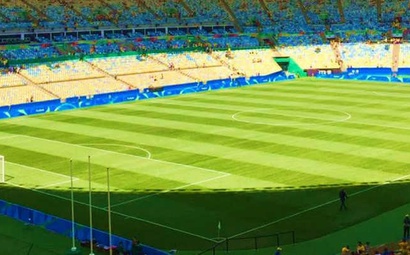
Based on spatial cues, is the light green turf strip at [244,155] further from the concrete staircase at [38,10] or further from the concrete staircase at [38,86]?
the concrete staircase at [38,10]

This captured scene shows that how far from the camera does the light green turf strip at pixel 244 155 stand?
43.8 metres

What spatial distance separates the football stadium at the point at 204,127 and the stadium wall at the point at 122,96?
0.77 ft

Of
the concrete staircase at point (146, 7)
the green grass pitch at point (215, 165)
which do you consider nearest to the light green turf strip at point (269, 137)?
the green grass pitch at point (215, 165)

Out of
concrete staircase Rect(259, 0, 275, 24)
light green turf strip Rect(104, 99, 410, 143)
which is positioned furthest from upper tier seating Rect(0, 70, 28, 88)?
concrete staircase Rect(259, 0, 275, 24)

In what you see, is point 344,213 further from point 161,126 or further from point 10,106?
point 10,106

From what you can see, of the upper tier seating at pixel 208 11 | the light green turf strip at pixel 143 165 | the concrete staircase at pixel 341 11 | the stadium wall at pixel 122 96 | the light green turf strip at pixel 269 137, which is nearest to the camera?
the light green turf strip at pixel 143 165

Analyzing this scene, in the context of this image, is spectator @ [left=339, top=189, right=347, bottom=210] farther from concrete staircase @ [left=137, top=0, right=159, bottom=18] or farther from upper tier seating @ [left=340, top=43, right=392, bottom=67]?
concrete staircase @ [left=137, top=0, right=159, bottom=18]

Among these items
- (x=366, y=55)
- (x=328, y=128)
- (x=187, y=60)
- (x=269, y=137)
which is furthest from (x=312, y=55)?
(x=269, y=137)

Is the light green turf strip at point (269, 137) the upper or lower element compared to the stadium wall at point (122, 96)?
lower

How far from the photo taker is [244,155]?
163 ft

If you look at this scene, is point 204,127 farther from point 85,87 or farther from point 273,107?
point 85,87

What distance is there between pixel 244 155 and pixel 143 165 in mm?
7562

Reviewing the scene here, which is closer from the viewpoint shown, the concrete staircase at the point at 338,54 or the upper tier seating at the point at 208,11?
the concrete staircase at the point at 338,54

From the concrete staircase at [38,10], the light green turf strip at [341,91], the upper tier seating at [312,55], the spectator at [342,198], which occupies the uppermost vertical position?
the concrete staircase at [38,10]
